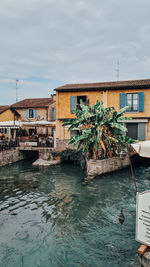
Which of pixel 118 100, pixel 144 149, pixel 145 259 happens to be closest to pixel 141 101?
pixel 118 100

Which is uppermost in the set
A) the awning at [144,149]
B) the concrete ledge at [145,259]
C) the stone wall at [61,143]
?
the awning at [144,149]

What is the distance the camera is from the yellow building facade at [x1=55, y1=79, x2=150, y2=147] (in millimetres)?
20328

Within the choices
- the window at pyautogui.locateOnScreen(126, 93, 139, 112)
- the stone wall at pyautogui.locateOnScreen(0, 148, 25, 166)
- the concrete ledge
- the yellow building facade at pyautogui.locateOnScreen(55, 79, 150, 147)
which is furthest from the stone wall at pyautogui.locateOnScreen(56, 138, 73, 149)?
the concrete ledge

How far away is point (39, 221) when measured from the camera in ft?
28.2

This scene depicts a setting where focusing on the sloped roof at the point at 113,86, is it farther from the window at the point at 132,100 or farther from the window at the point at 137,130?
the window at the point at 137,130

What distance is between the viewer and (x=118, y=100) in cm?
2112

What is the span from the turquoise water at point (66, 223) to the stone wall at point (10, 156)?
506 centimetres

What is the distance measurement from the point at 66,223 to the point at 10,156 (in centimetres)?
1414

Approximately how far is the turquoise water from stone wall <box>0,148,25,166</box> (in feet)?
16.6

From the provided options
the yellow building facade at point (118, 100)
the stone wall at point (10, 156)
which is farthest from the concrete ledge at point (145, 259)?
the stone wall at point (10, 156)

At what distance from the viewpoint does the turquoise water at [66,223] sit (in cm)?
627

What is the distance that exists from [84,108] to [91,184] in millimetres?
6465

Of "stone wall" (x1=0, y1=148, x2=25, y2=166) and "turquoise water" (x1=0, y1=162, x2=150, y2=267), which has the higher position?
"stone wall" (x1=0, y1=148, x2=25, y2=166)

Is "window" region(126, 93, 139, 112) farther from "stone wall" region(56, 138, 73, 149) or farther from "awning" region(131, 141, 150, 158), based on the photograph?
"awning" region(131, 141, 150, 158)
